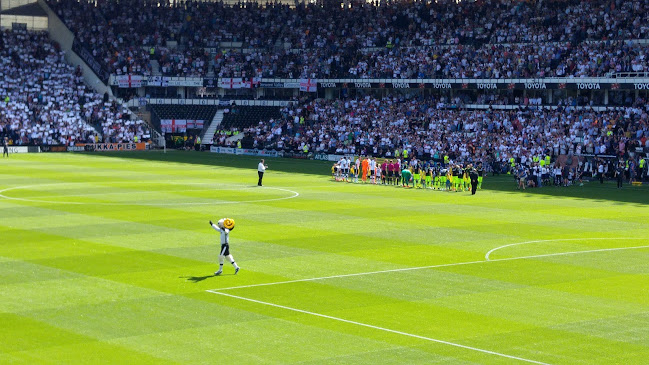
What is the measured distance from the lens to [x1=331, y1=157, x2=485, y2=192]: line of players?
5727 cm

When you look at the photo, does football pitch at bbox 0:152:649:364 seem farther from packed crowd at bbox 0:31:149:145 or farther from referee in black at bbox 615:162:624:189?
→ packed crowd at bbox 0:31:149:145

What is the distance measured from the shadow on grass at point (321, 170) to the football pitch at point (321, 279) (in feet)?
9.64

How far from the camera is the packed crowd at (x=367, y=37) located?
80.2m

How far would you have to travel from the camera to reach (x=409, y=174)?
194 ft

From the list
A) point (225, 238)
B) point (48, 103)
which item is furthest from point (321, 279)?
point (48, 103)

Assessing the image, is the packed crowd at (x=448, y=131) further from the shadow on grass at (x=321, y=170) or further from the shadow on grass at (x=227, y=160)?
the shadow on grass at (x=227, y=160)

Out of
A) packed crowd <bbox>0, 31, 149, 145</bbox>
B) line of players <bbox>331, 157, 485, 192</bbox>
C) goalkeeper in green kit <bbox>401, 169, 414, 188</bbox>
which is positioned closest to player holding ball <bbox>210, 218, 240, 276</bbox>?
line of players <bbox>331, 157, 485, 192</bbox>

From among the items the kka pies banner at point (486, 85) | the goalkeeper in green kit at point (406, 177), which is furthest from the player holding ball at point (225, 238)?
the kka pies banner at point (486, 85)

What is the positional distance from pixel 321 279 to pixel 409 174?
1268 inches

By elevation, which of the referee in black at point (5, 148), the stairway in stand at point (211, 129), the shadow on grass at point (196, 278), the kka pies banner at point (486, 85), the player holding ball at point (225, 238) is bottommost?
the shadow on grass at point (196, 278)

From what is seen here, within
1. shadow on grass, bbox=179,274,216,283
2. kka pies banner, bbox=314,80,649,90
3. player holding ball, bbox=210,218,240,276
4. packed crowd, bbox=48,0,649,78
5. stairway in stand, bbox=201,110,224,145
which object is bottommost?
shadow on grass, bbox=179,274,216,283

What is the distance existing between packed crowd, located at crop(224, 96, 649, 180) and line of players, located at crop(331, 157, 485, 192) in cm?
1117

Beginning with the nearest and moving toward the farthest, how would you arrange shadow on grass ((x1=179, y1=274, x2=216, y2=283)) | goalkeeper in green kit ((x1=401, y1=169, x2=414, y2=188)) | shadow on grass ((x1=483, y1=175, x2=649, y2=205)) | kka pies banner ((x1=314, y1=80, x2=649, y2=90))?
shadow on grass ((x1=179, y1=274, x2=216, y2=283))
shadow on grass ((x1=483, y1=175, x2=649, y2=205))
goalkeeper in green kit ((x1=401, y1=169, x2=414, y2=188))
kka pies banner ((x1=314, y1=80, x2=649, y2=90))

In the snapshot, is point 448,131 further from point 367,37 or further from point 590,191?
point 590,191
